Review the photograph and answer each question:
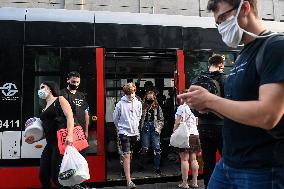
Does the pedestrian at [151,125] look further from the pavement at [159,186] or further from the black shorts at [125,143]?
the black shorts at [125,143]

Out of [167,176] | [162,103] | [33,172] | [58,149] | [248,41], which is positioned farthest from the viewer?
[162,103]

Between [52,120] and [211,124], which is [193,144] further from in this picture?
[52,120]

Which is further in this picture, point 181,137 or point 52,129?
point 181,137

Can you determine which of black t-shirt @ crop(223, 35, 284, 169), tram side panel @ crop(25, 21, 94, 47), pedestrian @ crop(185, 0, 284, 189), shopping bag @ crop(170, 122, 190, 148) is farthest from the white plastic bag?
black t-shirt @ crop(223, 35, 284, 169)

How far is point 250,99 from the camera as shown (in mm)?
1897

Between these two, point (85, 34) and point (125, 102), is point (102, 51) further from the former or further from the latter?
point (125, 102)

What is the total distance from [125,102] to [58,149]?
209 cm

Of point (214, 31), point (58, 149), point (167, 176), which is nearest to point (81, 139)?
point (58, 149)

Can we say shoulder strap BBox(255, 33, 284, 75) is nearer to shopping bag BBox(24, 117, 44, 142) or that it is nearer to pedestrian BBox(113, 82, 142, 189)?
shopping bag BBox(24, 117, 44, 142)

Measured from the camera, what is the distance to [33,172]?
Result: 6.34 meters

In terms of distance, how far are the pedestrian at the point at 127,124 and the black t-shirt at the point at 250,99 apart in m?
4.77

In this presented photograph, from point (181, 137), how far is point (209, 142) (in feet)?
3.43

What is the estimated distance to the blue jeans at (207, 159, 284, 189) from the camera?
183 centimetres

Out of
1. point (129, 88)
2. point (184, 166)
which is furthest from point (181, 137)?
point (129, 88)
